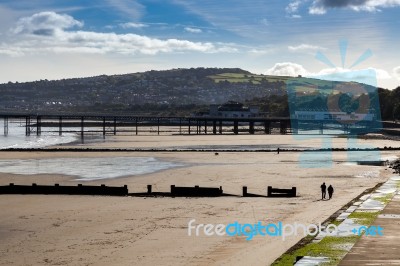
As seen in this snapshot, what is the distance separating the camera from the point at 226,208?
3234cm

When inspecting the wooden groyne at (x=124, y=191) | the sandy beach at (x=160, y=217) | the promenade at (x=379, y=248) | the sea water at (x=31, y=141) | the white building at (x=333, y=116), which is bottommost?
the sandy beach at (x=160, y=217)

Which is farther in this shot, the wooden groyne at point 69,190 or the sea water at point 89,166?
the sea water at point 89,166

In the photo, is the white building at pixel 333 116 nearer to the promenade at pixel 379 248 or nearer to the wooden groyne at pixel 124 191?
the wooden groyne at pixel 124 191

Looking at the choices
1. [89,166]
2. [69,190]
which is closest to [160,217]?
[69,190]

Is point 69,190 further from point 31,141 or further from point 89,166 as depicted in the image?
point 31,141

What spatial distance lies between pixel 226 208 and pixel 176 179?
49.2ft

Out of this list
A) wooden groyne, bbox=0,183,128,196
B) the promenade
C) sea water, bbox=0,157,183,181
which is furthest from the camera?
sea water, bbox=0,157,183,181

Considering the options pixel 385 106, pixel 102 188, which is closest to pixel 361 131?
pixel 385 106

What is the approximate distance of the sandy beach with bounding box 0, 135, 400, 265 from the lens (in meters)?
21.8

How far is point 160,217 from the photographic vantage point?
97.9ft

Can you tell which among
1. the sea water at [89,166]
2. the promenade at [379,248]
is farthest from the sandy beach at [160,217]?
the promenade at [379,248]

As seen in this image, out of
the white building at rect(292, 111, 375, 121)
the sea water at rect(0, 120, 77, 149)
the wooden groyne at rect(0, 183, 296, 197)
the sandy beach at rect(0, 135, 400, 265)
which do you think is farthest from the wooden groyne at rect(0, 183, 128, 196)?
the white building at rect(292, 111, 375, 121)

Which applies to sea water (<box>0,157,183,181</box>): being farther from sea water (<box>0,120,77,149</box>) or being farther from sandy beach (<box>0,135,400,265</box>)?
sea water (<box>0,120,77,149</box>)

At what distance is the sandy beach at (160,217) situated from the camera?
21828 mm
